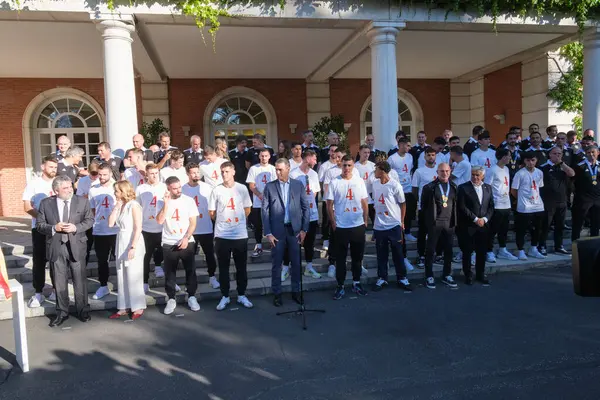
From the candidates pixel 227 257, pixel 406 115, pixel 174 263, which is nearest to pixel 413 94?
pixel 406 115

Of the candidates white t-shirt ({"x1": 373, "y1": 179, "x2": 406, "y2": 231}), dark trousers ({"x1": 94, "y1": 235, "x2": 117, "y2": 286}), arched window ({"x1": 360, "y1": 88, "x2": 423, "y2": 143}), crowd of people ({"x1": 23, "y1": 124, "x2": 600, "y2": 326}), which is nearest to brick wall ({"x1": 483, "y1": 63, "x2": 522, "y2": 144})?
arched window ({"x1": 360, "y1": 88, "x2": 423, "y2": 143})

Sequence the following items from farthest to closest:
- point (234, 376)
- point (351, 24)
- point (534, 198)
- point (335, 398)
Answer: point (351, 24) → point (534, 198) → point (234, 376) → point (335, 398)

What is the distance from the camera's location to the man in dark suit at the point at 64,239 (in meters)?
5.54

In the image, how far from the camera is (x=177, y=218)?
5.87 meters

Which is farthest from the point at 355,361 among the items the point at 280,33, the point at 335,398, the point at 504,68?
the point at 504,68

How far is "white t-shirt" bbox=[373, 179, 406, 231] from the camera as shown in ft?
21.5

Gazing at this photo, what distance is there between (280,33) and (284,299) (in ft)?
21.1

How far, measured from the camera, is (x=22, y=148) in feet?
45.2

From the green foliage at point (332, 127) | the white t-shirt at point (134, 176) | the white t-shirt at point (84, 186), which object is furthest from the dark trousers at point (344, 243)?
the green foliage at point (332, 127)

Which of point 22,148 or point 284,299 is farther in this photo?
point 22,148

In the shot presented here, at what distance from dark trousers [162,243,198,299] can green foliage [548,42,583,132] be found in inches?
445

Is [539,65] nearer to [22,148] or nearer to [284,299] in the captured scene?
[284,299]

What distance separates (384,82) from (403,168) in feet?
7.39

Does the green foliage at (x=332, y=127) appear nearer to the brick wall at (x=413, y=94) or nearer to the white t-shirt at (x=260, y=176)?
the brick wall at (x=413, y=94)
